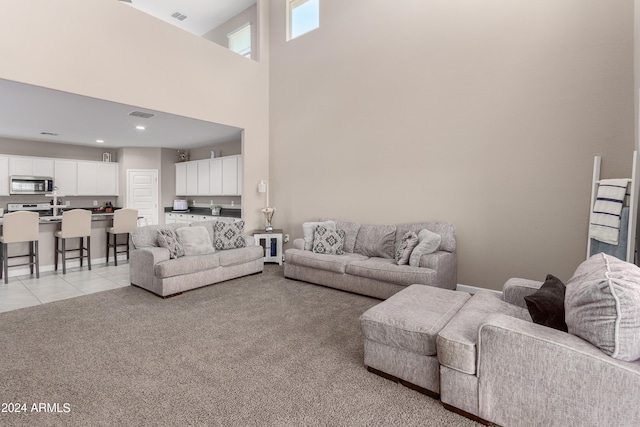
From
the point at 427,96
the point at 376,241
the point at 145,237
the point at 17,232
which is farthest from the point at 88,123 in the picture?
the point at 427,96

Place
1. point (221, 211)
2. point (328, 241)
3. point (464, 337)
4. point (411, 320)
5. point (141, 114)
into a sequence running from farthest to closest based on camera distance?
1. point (221, 211)
2. point (141, 114)
3. point (328, 241)
4. point (411, 320)
5. point (464, 337)

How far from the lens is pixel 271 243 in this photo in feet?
19.0

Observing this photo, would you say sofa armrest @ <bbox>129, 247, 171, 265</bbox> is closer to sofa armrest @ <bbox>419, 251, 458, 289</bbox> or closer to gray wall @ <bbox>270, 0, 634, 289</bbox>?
gray wall @ <bbox>270, 0, 634, 289</bbox>

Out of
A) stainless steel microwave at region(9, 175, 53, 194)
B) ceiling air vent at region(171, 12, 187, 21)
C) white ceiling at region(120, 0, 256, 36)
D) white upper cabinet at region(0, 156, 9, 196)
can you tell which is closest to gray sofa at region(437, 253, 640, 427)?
white ceiling at region(120, 0, 256, 36)

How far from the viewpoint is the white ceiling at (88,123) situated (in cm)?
402

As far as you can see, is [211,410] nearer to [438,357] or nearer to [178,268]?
[438,357]

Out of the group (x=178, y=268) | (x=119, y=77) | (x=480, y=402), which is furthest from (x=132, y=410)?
(x=119, y=77)

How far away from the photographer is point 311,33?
18.2 ft

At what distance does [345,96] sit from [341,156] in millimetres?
967

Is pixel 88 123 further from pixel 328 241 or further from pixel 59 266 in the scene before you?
pixel 328 241

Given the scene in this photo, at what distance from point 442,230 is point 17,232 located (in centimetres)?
600

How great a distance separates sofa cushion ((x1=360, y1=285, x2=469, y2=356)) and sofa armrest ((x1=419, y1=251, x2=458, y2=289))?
1075 mm

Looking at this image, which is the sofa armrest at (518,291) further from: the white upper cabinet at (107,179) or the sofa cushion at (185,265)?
the white upper cabinet at (107,179)

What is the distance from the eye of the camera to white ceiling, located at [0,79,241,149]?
402cm
